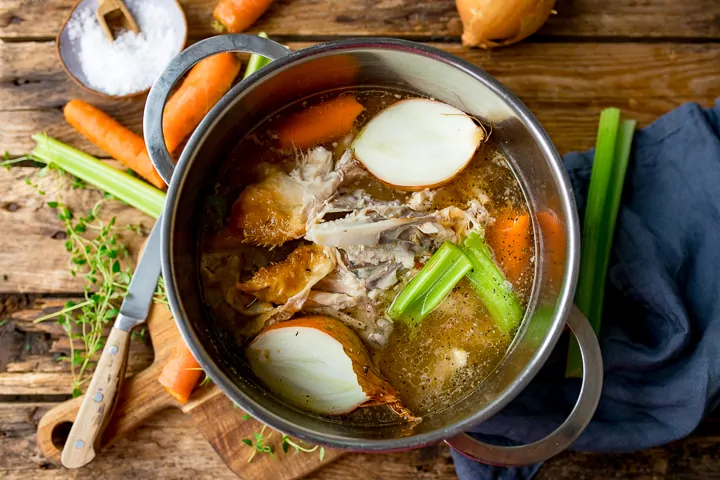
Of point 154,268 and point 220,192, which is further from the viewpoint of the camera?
point 154,268

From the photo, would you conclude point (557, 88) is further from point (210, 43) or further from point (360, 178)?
point (210, 43)

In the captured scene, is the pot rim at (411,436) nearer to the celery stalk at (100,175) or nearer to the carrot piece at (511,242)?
the carrot piece at (511,242)

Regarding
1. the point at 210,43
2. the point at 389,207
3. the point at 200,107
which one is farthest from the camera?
the point at 200,107

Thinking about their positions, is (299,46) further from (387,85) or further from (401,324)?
(401,324)

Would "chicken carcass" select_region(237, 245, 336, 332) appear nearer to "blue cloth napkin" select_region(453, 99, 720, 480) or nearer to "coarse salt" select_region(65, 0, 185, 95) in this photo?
"blue cloth napkin" select_region(453, 99, 720, 480)

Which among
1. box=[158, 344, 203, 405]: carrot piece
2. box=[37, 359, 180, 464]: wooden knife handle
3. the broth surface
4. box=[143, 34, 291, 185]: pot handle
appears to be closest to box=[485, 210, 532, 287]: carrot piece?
the broth surface

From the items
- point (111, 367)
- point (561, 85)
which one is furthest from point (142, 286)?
point (561, 85)

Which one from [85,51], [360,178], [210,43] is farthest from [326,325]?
[85,51]
